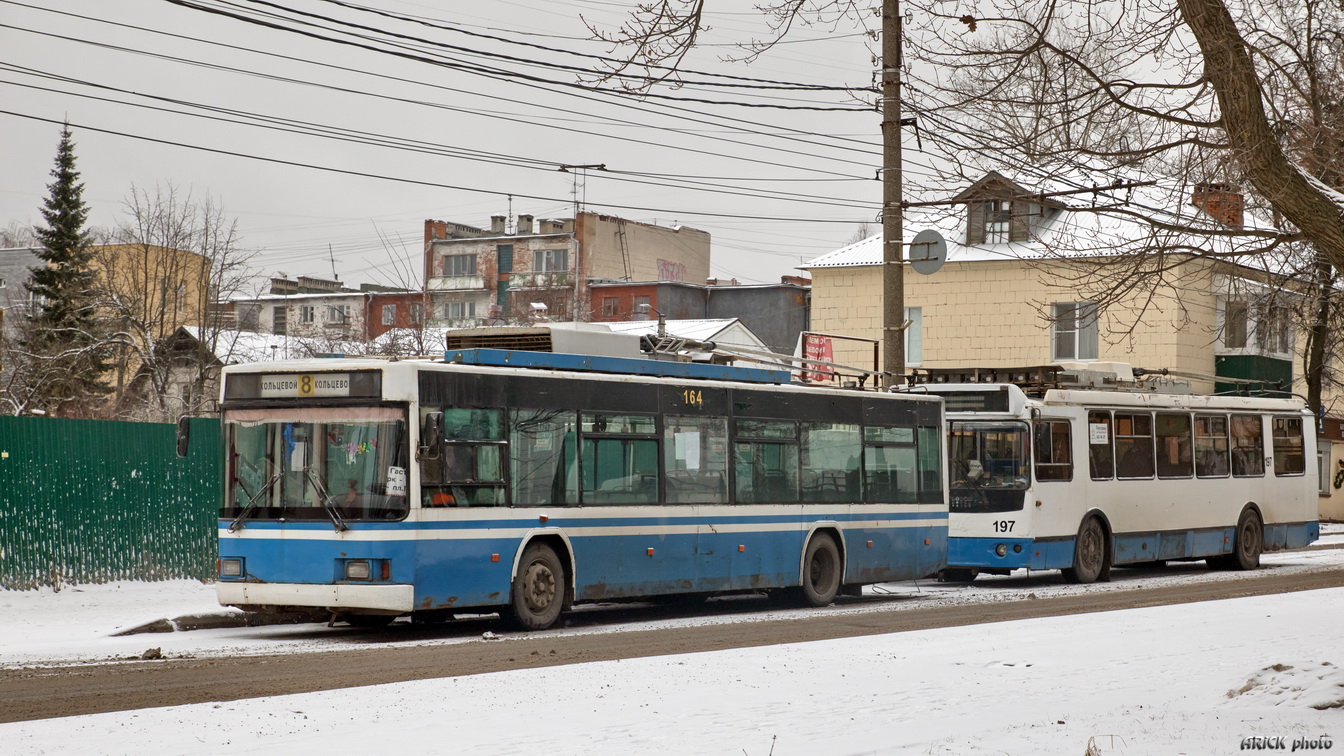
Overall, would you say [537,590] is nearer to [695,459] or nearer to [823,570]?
[695,459]

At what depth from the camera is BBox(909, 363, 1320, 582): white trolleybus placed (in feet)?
75.7

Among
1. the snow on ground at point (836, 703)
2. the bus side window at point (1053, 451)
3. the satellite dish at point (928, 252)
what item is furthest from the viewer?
the bus side window at point (1053, 451)

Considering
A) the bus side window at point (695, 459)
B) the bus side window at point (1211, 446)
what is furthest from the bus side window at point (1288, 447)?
the bus side window at point (695, 459)

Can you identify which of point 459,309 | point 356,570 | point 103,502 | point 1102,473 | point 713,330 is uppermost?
point 459,309

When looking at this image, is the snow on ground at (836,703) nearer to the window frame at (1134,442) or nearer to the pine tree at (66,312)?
the window frame at (1134,442)

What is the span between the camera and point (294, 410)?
1531 cm

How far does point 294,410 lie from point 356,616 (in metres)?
2.70

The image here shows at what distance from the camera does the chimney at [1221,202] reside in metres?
11.8

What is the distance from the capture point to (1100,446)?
2439 cm

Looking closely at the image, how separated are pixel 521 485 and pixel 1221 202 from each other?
7.37m

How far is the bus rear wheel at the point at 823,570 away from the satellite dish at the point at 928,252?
4895 mm

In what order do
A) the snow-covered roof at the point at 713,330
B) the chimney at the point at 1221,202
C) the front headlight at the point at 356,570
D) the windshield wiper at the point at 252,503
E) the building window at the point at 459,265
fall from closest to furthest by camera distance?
the chimney at the point at 1221,202 < the front headlight at the point at 356,570 < the windshield wiper at the point at 252,503 < the snow-covered roof at the point at 713,330 < the building window at the point at 459,265

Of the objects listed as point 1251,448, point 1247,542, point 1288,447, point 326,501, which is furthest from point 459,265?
point 326,501

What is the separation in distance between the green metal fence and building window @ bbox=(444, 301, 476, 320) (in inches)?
2865
